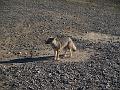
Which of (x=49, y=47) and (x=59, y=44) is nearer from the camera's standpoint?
(x=59, y=44)

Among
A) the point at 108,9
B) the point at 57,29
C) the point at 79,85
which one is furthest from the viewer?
the point at 108,9

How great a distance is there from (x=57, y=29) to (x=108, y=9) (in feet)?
37.7

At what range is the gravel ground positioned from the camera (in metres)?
16.4

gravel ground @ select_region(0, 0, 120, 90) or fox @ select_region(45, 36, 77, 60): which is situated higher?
fox @ select_region(45, 36, 77, 60)

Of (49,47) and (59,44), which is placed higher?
(59,44)

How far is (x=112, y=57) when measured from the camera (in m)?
20.0

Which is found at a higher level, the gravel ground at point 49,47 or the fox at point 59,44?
the fox at point 59,44

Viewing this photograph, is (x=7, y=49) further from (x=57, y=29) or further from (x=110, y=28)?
(x=110, y=28)

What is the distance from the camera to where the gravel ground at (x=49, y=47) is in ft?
53.8

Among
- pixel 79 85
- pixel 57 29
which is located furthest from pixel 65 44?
pixel 57 29

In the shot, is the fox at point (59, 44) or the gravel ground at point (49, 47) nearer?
the gravel ground at point (49, 47)

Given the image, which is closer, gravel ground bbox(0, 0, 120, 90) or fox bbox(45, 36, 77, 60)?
gravel ground bbox(0, 0, 120, 90)

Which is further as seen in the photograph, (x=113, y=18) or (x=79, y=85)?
(x=113, y=18)

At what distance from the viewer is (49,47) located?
849 inches
